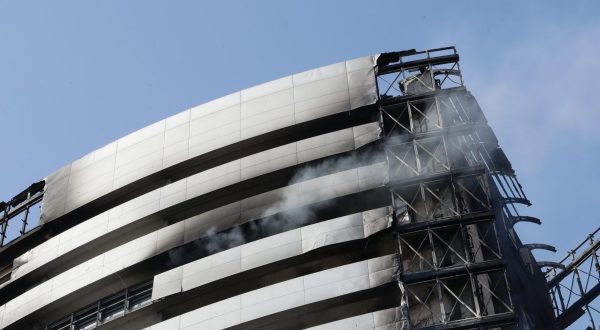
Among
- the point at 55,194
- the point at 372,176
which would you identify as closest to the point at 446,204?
the point at 372,176

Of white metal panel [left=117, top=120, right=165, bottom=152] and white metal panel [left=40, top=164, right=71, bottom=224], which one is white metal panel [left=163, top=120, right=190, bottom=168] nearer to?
white metal panel [left=117, top=120, right=165, bottom=152]

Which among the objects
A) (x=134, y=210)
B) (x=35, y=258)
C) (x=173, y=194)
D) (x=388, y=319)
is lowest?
(x=388, y=319)

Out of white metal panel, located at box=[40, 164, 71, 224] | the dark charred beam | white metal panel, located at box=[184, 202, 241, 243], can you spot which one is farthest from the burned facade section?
white metal panel, located at box=[40, 164, 71, 224]

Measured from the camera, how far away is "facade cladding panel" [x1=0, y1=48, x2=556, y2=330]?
51.3 metres

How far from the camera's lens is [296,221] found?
55344 mm

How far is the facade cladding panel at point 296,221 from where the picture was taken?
2020 inches

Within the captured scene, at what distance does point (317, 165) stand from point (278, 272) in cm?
525

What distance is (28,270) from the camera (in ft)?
198

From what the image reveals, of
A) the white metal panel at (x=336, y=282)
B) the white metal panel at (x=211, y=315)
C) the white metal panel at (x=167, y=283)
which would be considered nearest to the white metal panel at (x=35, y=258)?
the white metal panel at (x=167, y=283)

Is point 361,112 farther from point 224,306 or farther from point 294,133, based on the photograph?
point 224,306

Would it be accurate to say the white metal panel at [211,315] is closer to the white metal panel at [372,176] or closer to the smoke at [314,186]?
the smoke at [314,186]

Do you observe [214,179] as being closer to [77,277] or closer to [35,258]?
[77,277]

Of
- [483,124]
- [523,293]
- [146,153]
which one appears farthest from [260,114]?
[523,293]

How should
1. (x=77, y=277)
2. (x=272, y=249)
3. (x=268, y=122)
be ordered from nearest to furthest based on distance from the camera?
1. (x=272, y=249)
2. (x=268, y=122)
3. (x=77, y=277)
